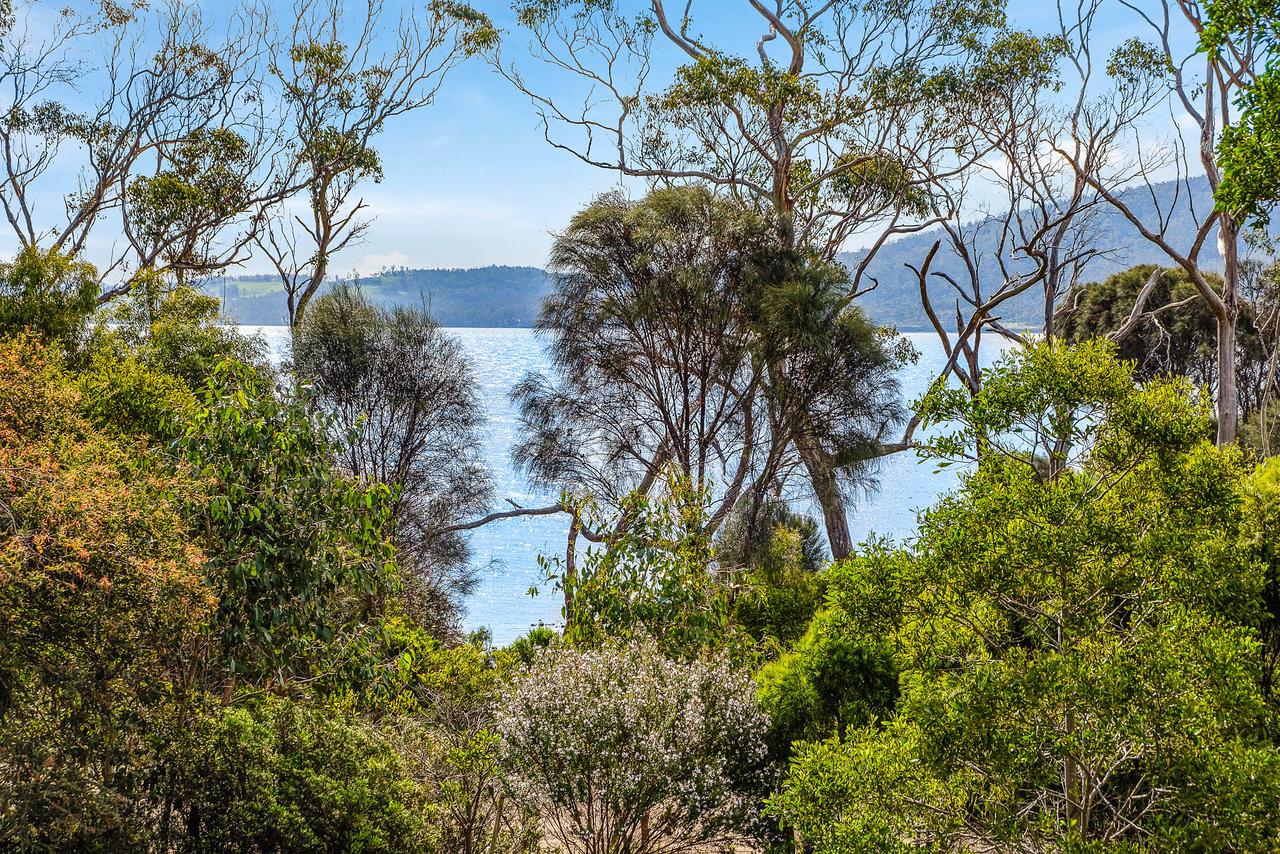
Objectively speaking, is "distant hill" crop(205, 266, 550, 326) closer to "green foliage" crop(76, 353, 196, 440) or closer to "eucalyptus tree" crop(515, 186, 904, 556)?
"eucalyptus tree" crop(515, 186, 904, 556)

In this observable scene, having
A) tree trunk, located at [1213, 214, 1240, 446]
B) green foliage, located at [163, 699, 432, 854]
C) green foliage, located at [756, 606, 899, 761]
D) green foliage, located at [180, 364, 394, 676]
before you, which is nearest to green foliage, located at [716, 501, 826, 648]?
green foliage, located at [756, 606, 899, 761]

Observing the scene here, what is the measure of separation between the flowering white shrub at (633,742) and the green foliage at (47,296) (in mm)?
6408

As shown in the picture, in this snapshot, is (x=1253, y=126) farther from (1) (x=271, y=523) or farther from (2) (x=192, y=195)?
(2) (x=192, y=195)

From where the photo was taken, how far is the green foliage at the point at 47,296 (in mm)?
8703

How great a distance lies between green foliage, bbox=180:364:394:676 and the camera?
183 inches

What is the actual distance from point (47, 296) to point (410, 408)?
201 inches

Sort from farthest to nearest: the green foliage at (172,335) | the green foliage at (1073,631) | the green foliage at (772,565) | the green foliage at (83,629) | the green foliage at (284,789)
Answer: the green foliage at (772,565), the green foliage at (172,335), the green foliage at (284,789), the green foliage at (83,629), the green foliage at (1073,631)

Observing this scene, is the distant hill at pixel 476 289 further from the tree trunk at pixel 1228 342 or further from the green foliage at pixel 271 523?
the green foliage at pixel 271 523

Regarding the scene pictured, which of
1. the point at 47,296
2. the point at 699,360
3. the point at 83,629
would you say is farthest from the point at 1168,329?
the point at 83,629

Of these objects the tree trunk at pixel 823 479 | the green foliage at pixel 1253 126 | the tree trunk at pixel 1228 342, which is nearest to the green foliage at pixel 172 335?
the tree trunk at pixel 823 479

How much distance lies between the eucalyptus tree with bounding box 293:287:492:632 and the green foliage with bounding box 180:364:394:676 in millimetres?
7402

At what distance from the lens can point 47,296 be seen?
355 inches

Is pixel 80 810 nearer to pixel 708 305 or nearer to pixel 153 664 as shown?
pixel 153 664

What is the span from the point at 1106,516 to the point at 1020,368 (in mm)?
627
